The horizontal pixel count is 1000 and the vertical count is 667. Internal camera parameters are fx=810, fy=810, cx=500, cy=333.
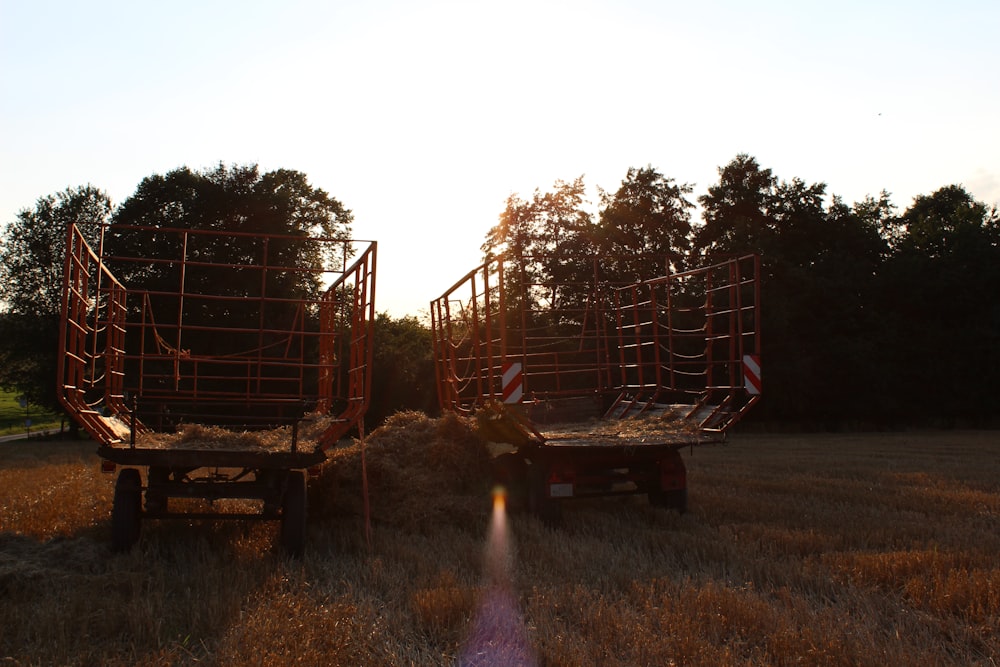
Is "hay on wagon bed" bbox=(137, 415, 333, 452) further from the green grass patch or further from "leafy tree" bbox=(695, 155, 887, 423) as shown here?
the green grass patch

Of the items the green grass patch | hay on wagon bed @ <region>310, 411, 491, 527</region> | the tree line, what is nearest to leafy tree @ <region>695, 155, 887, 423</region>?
the tree line

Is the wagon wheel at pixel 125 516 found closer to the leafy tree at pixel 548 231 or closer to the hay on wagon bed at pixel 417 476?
the hay on wagon bed at pixel 417 476

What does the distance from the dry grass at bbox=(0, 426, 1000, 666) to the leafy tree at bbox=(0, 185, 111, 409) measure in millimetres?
29838

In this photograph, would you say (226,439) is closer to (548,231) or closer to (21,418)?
(548,231)

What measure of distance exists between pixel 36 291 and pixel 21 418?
2777cm

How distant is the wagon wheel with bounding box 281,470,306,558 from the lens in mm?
6258

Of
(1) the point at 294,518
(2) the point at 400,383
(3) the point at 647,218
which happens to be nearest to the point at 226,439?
(1) the point at 294,518

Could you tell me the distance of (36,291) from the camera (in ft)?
122

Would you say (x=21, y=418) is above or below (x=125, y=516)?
above

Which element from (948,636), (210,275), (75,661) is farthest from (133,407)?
(210,275)

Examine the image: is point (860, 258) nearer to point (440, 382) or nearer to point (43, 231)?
point (440, 382)

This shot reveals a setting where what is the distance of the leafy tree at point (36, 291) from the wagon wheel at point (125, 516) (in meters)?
30.2

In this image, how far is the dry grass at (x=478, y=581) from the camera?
386 centimetres

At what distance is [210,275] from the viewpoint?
27.7m
